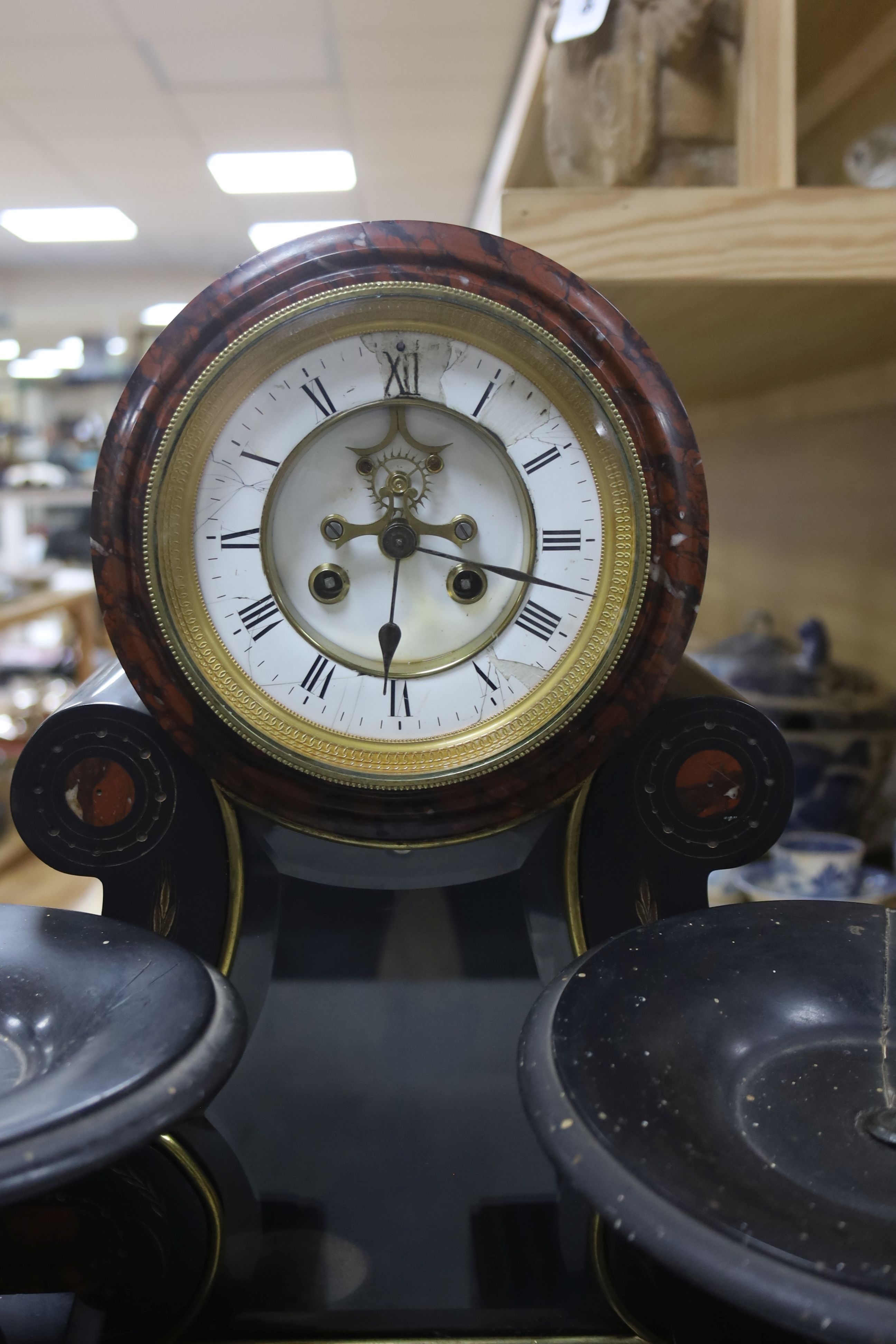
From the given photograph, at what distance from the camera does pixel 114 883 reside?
67 centimetres

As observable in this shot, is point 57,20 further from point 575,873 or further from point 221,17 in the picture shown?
point 575,873

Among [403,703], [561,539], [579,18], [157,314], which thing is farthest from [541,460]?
[157,314]

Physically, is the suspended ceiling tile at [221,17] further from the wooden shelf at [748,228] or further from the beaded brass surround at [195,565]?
the beaded brass surround at [195,565]

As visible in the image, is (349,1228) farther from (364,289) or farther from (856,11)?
(856,11)

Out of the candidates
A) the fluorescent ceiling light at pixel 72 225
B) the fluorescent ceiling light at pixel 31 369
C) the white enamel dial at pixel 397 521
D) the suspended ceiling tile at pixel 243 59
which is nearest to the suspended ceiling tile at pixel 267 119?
the suspended ceiling tile at pixel 243 59

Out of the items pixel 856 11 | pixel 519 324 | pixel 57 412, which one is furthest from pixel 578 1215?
pixel 57 412

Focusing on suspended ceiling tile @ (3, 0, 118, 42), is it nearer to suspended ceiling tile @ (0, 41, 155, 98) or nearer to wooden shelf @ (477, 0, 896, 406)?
suspended ceiling tile @ (0, 41, 155, 98)

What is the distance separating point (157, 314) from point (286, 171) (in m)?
2.50

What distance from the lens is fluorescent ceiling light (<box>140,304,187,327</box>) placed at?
5715 millimetres

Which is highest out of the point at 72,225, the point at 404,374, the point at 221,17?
the point at 72,225

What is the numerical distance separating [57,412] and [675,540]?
700cm

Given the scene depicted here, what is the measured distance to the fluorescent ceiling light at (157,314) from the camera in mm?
5715

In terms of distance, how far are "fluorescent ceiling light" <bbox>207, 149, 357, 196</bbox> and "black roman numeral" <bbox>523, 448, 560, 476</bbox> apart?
10.9 ft

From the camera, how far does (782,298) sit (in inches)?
34.2
